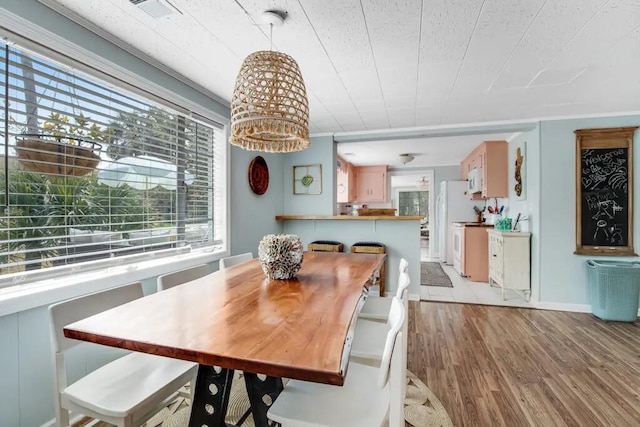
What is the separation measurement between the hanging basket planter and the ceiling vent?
2.75ft

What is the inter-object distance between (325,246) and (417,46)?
252 cm

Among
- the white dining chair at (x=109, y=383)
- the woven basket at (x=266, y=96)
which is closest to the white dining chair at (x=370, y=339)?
the white dining chair at (x=109, y=383)

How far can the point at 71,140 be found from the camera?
176 cm

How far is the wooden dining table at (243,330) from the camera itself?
2.80 feet

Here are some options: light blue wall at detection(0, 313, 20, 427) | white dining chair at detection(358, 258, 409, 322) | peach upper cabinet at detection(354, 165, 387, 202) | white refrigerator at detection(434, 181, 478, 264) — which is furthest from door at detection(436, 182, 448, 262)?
light blue wall at detection(0, 313, 20, 427)

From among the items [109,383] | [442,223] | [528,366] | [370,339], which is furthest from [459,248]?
[109,383]

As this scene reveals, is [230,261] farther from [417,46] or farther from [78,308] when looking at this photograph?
[417,46]

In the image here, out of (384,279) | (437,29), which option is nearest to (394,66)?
(437,29)

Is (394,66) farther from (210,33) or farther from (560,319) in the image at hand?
(560,319)

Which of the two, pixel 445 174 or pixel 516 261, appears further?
pixel 445 174

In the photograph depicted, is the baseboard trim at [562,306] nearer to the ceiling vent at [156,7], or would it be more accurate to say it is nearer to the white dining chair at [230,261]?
the white dining chair at [230,261]

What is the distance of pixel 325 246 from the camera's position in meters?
3.93

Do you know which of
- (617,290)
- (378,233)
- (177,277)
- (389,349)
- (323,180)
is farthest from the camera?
(323,180)

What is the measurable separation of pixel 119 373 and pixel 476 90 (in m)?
3.31
